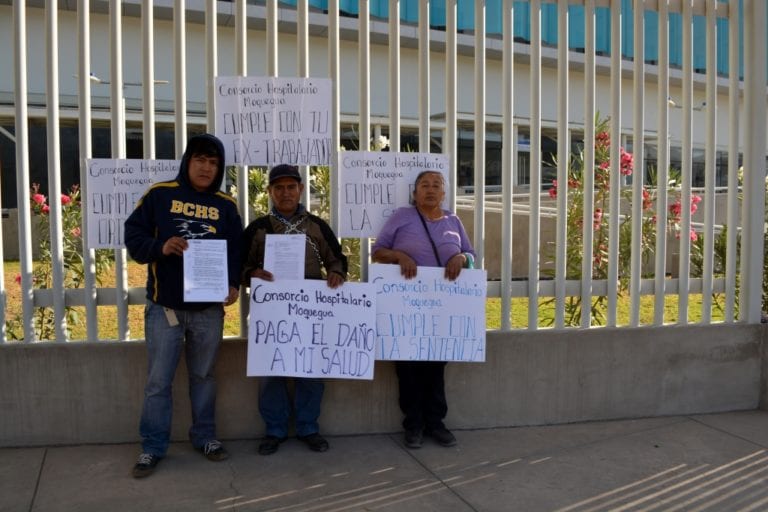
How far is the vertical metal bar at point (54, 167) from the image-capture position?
4.38m

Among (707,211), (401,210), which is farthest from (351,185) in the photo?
(707,211)

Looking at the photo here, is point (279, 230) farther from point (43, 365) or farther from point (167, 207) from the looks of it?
point (43, 365)

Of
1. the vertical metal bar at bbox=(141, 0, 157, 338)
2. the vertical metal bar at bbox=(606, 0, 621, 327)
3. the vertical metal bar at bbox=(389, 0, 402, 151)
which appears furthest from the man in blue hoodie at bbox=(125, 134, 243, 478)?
the vertical metal bar at bbox=(606, 0, 621, 327)

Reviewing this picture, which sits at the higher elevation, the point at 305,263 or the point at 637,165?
the point at 637,165

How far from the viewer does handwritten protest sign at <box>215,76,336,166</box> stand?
448cm

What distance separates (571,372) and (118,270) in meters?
3.21

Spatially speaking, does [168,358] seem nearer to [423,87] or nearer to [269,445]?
[269,445]

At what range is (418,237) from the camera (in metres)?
4.52

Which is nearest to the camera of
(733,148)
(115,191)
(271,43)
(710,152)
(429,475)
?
(429,475)

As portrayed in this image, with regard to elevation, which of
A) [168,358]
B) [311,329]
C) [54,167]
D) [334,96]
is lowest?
[168,358]

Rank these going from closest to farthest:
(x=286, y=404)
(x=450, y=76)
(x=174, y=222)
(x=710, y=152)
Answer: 1. (x=174, y=222)
2. (x=286, y=404)
3. (x=450, y=76)
4. (x=710, y=152)

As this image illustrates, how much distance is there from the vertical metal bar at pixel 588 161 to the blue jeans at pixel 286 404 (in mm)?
2042

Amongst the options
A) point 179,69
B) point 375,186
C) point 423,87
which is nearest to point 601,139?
point 423,87

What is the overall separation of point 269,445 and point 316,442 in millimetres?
297
